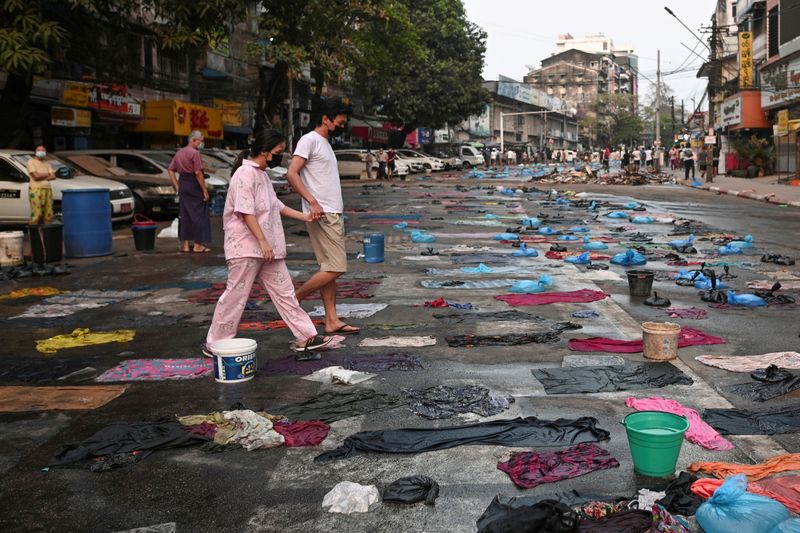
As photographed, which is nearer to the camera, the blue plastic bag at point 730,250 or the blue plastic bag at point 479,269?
the blue plastic bag at point 479,269

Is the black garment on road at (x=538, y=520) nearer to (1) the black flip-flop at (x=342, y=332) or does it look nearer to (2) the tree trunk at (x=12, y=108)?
(1) the black flip-flop at (x=342, y=332)

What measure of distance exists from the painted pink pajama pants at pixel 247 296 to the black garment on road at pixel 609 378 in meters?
1.92

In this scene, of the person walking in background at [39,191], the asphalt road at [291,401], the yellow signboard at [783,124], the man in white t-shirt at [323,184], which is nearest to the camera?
the asphalt road at [291,401]

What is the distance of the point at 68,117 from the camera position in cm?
2459

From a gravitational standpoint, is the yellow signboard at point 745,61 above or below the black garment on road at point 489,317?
above

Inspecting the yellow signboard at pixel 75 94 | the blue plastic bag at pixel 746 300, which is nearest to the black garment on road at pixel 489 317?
the blue plastic bag at pixel 746 300

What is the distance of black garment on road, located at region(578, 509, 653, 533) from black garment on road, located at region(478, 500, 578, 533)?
0.37ft

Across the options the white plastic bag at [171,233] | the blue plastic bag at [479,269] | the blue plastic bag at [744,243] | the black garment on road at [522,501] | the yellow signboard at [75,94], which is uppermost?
the yellow signboard at [75,94]

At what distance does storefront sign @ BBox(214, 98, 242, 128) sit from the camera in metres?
36.8

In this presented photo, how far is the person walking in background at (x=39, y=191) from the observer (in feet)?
44.2

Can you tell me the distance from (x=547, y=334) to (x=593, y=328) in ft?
1.81

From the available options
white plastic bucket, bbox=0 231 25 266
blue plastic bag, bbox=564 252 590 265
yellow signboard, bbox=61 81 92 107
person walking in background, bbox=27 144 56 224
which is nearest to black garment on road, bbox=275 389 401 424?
blue plastic bag, bbox=564 252 590 265

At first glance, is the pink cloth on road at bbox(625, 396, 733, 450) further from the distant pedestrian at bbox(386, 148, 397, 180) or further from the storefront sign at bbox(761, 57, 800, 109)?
the distant pedestrian at bbox(386, 148, 397, 180)

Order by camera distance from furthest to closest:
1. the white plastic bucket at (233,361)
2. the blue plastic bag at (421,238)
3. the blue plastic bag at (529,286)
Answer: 1. the blue plastic bag at (421,238)
2. the blue plastic bag at (529,286)
3. the white plastic bucket at (233,361)
